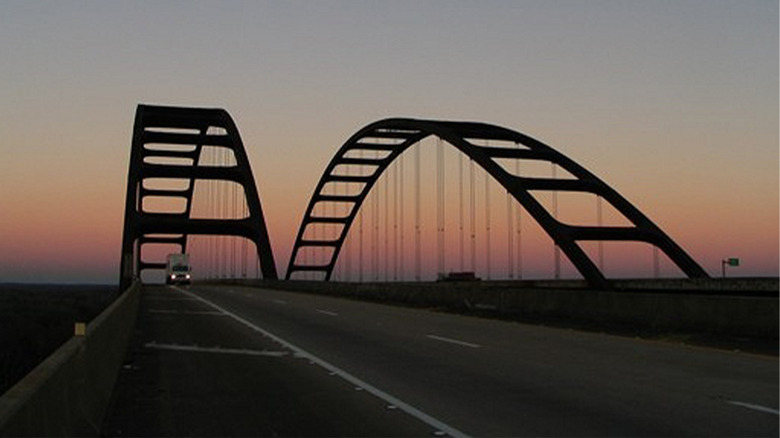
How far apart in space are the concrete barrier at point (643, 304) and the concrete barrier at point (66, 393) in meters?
11.5

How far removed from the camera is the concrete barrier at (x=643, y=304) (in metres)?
15.8

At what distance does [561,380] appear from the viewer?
10852 millimetres

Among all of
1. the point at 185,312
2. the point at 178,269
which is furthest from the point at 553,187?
the point at 178,269

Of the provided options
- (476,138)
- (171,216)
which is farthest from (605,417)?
(171,216)

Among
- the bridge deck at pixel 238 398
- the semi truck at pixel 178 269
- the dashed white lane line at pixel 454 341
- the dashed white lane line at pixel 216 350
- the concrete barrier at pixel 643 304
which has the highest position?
the semi truck at pixel 178 269

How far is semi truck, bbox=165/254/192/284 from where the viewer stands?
3679 inches

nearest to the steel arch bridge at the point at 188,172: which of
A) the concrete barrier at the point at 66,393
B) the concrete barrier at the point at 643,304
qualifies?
the concrete barrier at the point at 643,304

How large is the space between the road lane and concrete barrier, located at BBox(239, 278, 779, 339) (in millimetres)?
1552

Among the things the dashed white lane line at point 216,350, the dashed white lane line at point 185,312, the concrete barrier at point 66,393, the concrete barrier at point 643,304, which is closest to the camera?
the concrete barrier at point 66,393

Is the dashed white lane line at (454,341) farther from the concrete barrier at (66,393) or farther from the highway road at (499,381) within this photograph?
the concrete barrier at (66,393)

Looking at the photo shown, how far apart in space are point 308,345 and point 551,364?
5.54m

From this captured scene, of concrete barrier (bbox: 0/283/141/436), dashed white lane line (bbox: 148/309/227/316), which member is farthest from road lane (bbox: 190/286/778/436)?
dashed white lane line (bbox: 148/309/227/316)

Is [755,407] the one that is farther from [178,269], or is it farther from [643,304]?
[178,269]

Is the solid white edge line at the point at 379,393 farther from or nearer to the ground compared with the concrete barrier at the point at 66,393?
nearer to the ground
